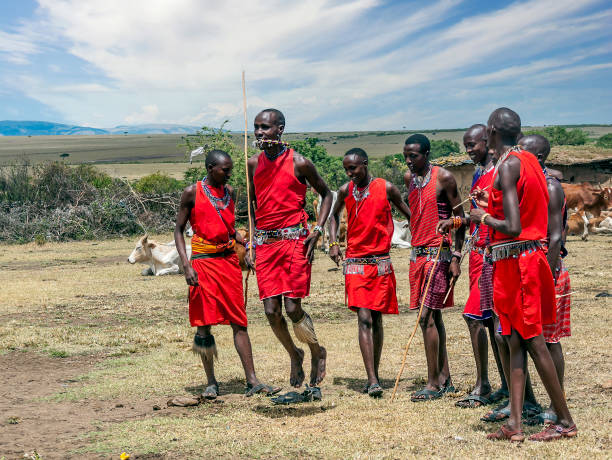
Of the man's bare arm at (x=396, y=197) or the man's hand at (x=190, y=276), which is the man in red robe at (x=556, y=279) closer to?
the man's bare arm at (x=396, y=197)

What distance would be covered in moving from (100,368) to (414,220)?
12.7ft

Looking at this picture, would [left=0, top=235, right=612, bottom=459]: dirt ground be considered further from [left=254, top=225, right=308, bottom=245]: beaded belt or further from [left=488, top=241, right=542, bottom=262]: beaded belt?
[left=254, top=225, right=308, bottom=245]: beaded belt

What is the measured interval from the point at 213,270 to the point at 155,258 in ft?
31.3

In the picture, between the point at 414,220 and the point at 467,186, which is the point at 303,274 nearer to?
the point at 414,220

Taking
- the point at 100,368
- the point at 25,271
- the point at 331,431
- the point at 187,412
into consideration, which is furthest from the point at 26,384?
the point at 25,271

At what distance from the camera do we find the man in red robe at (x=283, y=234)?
5.99m

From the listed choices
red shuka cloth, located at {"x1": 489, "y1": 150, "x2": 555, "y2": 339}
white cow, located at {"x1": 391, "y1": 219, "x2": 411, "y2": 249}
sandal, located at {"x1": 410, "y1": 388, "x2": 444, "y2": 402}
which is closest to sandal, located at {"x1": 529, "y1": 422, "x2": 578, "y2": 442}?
red shuka cloth, located at {"x1": 489, "y1": 150, "x2": 555, "y2": 339}

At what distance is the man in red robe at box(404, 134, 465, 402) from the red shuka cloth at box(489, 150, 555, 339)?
1358mm

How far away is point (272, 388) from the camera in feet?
19.3

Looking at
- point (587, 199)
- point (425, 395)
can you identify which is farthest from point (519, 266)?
point (587, 199)

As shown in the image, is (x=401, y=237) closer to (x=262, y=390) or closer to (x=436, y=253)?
(x=436, y=253)

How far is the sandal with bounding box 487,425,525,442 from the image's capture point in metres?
Result: 4.21

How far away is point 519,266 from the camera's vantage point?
418cm

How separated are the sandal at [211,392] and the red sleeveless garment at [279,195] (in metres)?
1.52
